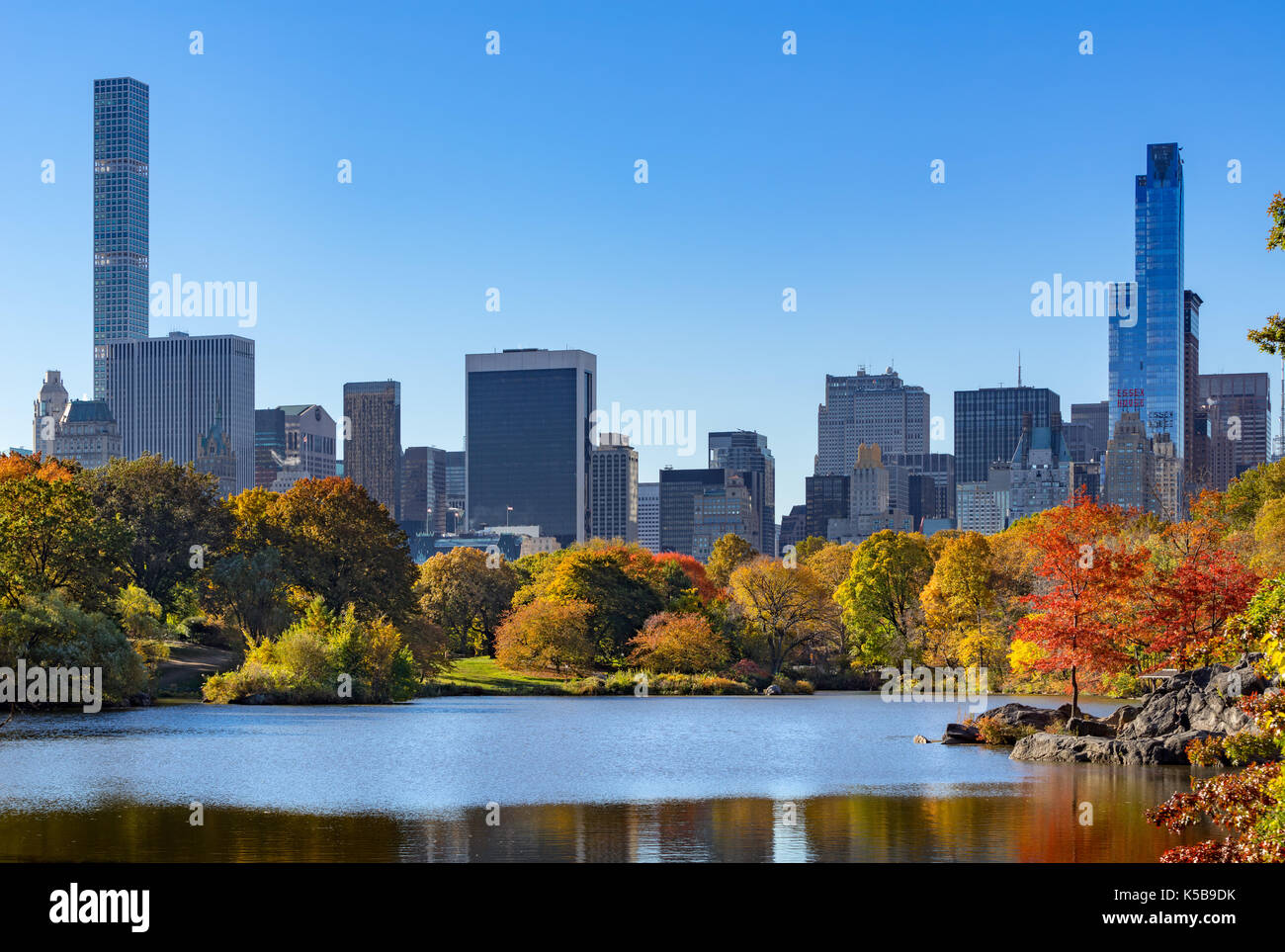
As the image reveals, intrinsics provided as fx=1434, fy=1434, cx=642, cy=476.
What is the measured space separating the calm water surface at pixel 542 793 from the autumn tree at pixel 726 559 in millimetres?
64408

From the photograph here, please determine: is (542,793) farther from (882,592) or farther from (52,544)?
(882,592)

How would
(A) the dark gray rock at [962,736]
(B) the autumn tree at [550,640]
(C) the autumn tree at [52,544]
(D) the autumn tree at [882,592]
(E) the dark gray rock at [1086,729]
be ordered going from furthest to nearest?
(D) the autumn tree at [882,592] → (B) the autumn tree at [550,640] → (C) the autumn tree at [52,544] → (A) the dark gray rock at [962,736] → (E) the dark gray rock at [1086,729]

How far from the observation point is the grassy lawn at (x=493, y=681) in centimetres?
7481

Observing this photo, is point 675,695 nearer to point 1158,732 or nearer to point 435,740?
point 435,740

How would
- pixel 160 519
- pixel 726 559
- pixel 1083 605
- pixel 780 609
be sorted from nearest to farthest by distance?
pixel 1083 605 < pixel 160 519 < pixel 780 609 < pixel 726 559

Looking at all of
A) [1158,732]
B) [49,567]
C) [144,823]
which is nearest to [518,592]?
[49,567]

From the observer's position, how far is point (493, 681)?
255 feet

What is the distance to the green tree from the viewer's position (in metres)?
73.9

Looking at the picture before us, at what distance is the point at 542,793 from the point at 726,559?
294 feet

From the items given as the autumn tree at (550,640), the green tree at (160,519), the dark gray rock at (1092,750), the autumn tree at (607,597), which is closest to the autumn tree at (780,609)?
the autumn tree at (607,597)

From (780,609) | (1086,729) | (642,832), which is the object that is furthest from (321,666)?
(642,832)

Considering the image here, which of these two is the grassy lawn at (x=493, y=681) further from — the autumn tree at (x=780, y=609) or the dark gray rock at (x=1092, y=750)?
the dark gray rock at (x=1092, y=750)

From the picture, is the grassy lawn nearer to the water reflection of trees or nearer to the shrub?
the shrub
